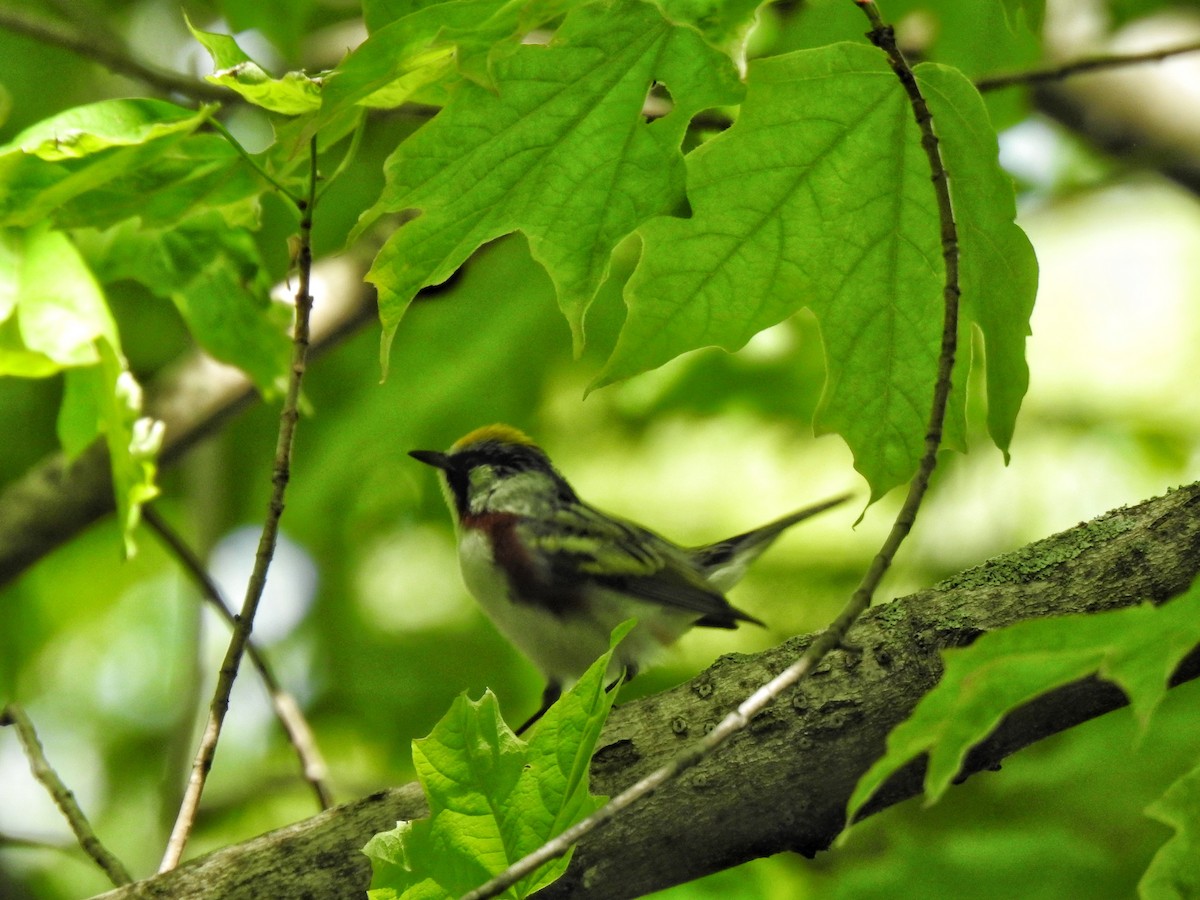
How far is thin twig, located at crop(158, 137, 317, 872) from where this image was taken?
1.98 m

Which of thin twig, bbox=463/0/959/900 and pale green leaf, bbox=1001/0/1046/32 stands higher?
pale green leaf, bbox=1001/0/1046/32

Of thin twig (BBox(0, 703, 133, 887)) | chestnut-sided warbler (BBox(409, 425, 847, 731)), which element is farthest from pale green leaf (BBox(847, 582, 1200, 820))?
chestnut-sided warbler (BBox(409, 425, 847, 731))

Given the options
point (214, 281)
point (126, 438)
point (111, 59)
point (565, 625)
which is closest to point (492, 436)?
point (565, 625)

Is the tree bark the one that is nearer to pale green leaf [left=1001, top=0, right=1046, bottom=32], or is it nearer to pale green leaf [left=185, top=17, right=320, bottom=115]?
pale green leaf [left=1001, top=0, right=1046, bottom=32]

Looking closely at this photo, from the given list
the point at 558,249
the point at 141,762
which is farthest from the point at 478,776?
the point at 141,762

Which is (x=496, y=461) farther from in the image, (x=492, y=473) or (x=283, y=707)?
(x=283, y=707)

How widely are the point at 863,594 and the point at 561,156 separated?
33.1 inches

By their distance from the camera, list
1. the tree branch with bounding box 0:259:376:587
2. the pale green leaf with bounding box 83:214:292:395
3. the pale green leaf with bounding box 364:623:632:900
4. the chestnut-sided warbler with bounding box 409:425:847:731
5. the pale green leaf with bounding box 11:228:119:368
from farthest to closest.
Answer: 1. the chestnut-sided warbler with bounding box 409:425:847:731
2. the tree branch with bounding box 0:259:376:587
3. the pale green leaf with bounding box 83:214:292:395
4. the pale green leaf with bounding box 11:228:119:368
5. the pale green leaf with bounding box 364:623:632:900

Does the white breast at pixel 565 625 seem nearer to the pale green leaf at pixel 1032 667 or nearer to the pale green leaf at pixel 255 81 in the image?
the pale green leaf at pixel 255 81

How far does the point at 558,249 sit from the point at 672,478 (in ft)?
9.88

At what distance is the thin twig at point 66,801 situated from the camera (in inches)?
80.0

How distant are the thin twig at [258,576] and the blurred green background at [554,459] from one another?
1495 millimetres

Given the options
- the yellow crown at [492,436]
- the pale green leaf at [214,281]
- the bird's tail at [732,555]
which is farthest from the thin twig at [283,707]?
the bird's tail at [732,555]

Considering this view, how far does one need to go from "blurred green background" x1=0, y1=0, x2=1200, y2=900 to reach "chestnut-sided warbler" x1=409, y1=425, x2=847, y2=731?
0.20 meters
